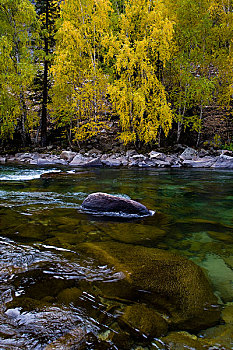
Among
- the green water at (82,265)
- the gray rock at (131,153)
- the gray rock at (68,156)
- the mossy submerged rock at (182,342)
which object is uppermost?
the gray rock at (131,153)

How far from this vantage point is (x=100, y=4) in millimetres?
15508

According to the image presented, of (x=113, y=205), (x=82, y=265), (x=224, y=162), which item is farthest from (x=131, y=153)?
(x=82, y=265)

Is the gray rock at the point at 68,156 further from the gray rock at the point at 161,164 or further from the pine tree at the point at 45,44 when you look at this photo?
the gray rock at the point at 161,164

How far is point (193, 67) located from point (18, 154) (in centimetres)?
1264

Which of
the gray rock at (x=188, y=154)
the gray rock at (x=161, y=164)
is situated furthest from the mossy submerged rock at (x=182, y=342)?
the gray rock at (x=188, y=154)

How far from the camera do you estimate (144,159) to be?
1351 cm

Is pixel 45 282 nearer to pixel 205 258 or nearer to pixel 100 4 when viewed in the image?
pixel 205 258

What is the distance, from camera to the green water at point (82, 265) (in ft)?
4.88

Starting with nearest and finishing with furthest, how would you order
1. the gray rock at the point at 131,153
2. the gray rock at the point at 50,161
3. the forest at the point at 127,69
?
1. the forest at the point at 127,69
2. the gray rock at the point at 50,161
3. the gray rock at the point at 131,153

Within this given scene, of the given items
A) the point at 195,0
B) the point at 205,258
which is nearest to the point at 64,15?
the point at 195,0

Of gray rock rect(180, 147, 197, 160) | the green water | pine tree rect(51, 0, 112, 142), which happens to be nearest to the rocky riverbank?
gray rock rect(180, 147, 197, 160)

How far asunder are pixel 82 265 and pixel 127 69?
45.3 ft

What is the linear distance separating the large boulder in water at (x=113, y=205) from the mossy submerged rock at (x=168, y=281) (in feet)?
4.84

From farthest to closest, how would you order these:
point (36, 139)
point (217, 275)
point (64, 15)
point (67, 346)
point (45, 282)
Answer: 1. point (36, 139)
2. point (64, 15)
3. point (217, 275)
4. point (45, 282)
5. point (67, 346)
